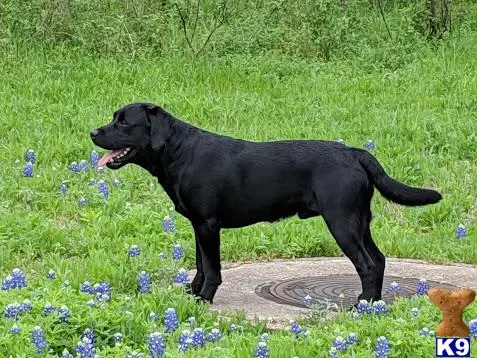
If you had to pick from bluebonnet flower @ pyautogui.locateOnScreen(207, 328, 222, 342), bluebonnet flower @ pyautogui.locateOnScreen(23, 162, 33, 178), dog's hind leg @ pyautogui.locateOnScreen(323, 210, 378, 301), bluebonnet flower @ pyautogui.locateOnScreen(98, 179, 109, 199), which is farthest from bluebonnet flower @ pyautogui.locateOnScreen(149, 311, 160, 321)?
bluebonnet flower @ pyautogui.locateOnScreen(23, 162, 33, 178)

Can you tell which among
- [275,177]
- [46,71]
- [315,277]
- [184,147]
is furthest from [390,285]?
[46,71]

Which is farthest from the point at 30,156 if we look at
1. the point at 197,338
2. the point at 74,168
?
the point at 197,338

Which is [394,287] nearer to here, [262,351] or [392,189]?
[392,189]

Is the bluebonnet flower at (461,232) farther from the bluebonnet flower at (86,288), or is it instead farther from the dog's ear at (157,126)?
the bluebonnet flower at (86,288)

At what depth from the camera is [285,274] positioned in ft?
21.3

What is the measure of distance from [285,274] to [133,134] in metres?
1.43

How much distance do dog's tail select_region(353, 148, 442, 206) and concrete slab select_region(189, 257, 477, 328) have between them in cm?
76

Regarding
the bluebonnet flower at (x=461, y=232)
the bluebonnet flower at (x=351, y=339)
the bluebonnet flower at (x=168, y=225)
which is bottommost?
the bluebonnet flower at (x=461, y=232)

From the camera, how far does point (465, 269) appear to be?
22.0ft

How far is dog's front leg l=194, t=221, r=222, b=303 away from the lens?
566cm

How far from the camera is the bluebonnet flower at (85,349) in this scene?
4.25 metres

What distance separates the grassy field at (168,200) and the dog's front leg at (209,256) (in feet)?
0.98

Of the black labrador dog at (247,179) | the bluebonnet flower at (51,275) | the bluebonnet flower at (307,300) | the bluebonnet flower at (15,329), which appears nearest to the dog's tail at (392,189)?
the black labrador dog at (247,179)

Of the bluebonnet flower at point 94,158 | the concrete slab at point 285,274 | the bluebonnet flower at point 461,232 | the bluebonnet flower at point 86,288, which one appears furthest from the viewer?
the bluebonnet flower at point 94,158
